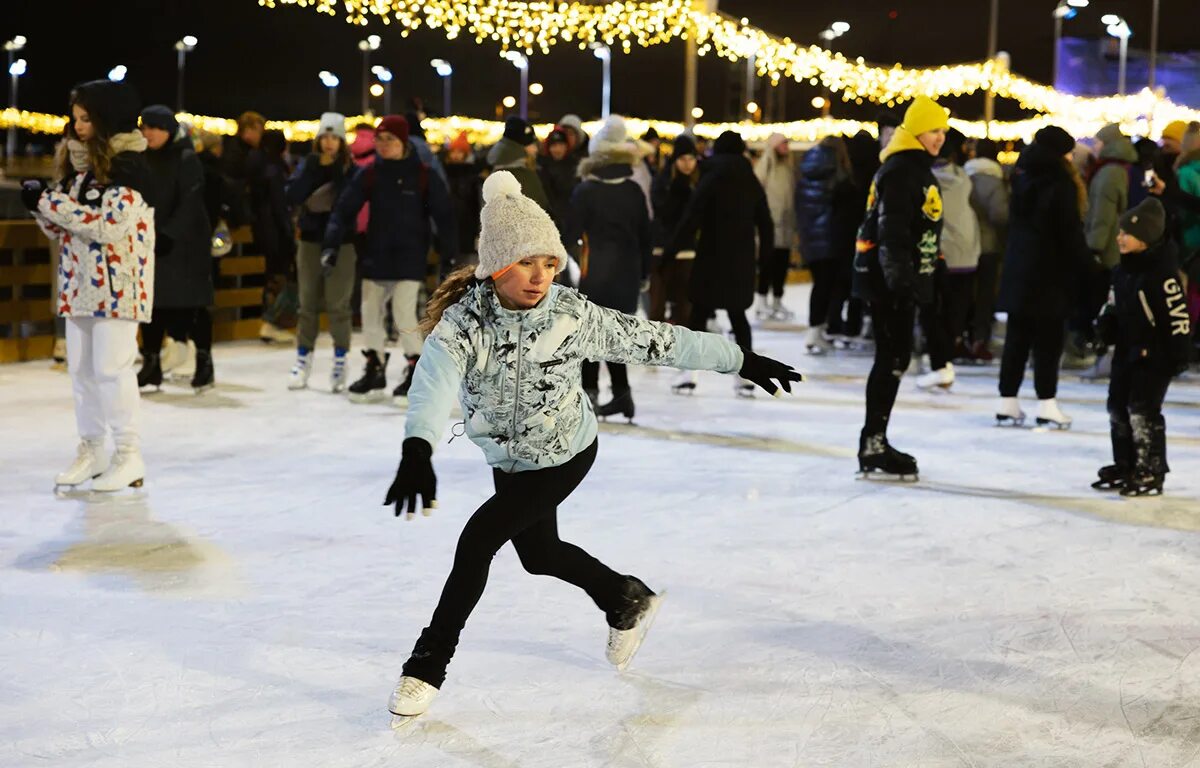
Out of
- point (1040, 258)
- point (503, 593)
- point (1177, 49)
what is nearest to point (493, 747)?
point (503, 593)

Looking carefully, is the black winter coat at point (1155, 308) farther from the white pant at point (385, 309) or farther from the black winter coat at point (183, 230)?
the black winter coat at point (183, 230)

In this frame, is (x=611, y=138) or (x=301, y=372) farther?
(x=301, y=372)

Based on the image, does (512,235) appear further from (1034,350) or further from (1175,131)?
(1175,131)

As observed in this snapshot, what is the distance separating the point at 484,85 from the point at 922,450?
5301cm

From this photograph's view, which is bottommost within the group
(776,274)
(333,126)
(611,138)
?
(776,274)

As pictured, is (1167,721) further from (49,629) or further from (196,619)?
(49,629)

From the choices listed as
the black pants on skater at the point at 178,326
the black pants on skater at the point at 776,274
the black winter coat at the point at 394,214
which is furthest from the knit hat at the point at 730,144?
the black pants on skater at the point at 776,274

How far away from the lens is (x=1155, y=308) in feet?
20.3

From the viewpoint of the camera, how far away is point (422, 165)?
8.56 m

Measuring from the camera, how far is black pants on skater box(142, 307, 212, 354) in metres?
8.74

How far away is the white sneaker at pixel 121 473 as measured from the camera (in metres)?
5.98

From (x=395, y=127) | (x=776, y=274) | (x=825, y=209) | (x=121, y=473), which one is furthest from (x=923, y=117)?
(x=776, y=274)

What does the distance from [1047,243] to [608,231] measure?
7.43ft

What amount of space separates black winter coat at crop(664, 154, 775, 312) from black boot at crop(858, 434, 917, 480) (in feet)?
7.05
